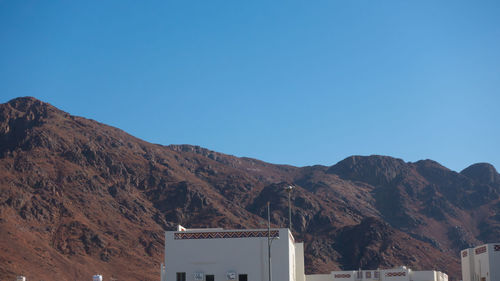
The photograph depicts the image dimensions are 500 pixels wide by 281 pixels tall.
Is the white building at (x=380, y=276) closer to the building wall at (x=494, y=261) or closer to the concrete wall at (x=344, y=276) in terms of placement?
the concrete wall at (x=344, y=276)

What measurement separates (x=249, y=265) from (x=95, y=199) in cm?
11404

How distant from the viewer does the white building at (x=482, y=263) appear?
4880 cm

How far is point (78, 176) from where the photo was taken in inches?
6137

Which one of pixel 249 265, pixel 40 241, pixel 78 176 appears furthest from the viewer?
pixel 78 176

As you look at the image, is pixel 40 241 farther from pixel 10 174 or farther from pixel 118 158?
pixel 118 158

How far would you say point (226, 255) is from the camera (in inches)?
1731

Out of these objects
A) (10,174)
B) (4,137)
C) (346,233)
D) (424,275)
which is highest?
(4,137)

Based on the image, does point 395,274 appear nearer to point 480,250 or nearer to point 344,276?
point 344,276

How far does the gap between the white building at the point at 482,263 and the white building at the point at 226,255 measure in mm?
15519

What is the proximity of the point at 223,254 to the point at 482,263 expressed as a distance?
20722 mm

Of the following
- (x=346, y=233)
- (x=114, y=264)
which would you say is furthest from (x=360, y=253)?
(x=114, y=264)

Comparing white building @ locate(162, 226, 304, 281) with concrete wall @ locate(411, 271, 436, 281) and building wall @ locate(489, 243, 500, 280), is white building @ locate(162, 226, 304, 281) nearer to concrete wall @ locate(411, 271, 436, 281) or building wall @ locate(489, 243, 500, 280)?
building wall @ locate(489, 243, 500, 280)

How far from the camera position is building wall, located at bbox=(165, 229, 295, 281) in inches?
1716

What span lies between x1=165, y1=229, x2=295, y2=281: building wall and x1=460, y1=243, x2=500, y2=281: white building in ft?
50.6
